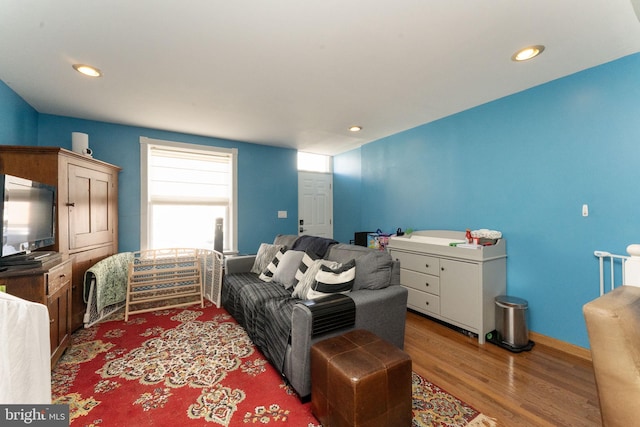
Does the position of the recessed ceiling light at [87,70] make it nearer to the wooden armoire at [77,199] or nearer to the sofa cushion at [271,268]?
the wooden armoire at [77,199]

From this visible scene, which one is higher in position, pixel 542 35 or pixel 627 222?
pixel 542 35

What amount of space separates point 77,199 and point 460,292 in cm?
412

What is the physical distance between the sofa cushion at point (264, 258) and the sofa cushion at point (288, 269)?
0.38m

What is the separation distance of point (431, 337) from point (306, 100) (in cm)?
280

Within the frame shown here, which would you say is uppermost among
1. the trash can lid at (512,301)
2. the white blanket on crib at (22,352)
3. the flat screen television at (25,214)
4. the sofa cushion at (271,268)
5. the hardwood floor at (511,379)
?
the flat screen television at (25,214)

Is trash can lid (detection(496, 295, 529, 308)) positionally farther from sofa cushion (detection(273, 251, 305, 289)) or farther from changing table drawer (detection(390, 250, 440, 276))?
sofa cushion (detection(273, 251, 305, 289))

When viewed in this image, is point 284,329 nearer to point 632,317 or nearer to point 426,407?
point 426,407

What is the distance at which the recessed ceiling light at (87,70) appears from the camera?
2143 mm

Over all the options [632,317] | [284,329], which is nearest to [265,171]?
[284,329]

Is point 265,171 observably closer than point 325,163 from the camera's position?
Yes

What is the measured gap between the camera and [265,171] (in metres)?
4.67

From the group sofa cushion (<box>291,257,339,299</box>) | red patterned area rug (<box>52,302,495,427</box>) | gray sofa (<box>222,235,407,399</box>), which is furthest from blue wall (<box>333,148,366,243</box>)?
red patterned area rug (<box>52,302,495,427</box>)

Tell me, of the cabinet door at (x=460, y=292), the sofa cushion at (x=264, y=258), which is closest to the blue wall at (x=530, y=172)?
the cabinet door at (x=460, y=292)

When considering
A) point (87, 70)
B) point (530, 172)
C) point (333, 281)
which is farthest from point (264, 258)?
point (530, 172)
